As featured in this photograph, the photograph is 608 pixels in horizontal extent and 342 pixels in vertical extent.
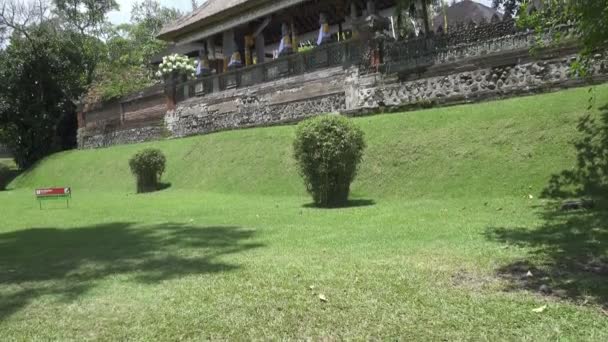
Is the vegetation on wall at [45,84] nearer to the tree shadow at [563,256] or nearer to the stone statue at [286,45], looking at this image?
the stone statue at [286,45]

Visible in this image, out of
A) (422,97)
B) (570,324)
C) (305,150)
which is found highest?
(422,97)

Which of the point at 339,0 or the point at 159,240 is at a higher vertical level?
the point at 339,0

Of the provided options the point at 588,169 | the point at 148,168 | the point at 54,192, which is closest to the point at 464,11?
the point at 148,168

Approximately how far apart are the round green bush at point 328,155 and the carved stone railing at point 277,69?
7.54 metres

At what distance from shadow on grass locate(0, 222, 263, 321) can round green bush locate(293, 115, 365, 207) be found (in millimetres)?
2648

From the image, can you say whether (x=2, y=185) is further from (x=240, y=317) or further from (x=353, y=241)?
(x=240, y=317)

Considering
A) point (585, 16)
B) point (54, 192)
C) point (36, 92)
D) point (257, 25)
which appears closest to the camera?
point (585, 16)

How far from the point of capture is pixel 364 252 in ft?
19.5

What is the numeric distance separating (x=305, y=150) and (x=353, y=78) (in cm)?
700

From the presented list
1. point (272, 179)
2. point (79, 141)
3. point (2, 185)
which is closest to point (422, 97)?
point (272, 179)

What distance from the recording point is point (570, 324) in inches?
139

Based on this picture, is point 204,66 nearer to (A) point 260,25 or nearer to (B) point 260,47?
(B) point 260,47

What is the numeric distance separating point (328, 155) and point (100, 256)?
4893mm

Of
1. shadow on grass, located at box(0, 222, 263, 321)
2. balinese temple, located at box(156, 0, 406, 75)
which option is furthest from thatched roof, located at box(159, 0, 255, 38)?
shadow on grass, located at box(0, 222, 263, 321)
